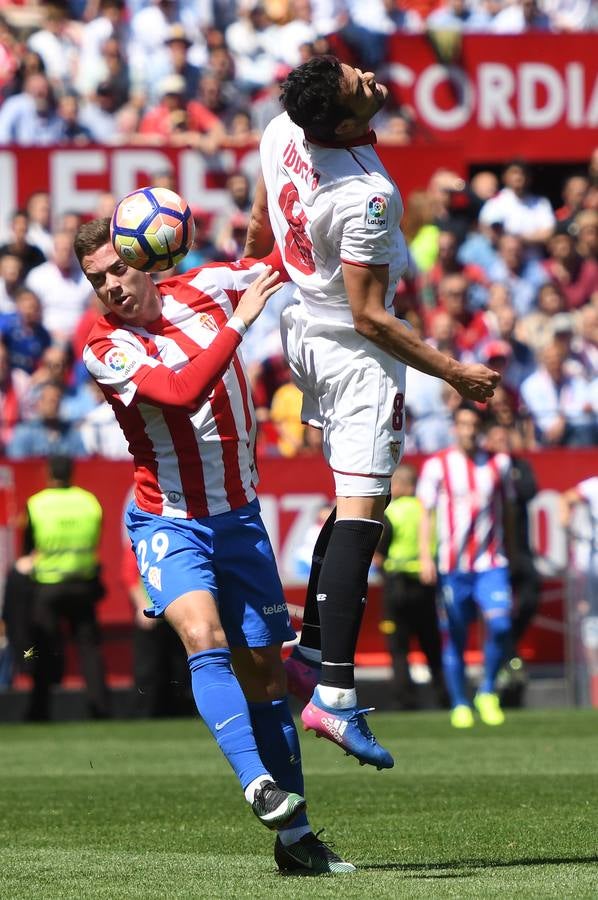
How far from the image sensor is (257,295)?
18.9ft

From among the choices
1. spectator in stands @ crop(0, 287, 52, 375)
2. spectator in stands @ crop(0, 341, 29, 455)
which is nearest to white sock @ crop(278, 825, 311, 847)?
spectator in stands @ crop(0, 341, 29, 455)

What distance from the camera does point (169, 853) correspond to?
6.08m

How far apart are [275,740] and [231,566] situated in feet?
2.03

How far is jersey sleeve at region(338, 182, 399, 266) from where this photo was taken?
18.4ft

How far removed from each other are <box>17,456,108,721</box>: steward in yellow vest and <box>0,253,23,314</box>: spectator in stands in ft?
8.93

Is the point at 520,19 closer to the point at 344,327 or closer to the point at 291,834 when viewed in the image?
the point at 344,327

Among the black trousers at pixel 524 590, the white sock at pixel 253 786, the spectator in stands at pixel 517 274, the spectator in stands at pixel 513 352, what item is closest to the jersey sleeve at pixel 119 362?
the white sock at pixel 253 786

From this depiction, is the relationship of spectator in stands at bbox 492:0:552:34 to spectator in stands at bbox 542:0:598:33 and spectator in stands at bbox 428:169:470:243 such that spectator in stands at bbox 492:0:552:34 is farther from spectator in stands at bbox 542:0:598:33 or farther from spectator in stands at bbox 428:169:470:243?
spectator in stands at bbox 428:169:470:243

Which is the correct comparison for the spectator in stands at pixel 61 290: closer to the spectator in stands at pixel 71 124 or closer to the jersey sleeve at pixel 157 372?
the spectator in stands at pixel 71 124

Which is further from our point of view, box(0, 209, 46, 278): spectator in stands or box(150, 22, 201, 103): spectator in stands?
box(150, 22, 201, 103): spectator in stands

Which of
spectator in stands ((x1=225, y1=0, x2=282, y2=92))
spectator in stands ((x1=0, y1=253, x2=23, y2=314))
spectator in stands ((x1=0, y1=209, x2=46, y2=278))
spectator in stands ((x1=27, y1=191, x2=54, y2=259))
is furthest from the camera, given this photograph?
spectator in stands ((x1=225, y1=0, x2=282, y2=92))

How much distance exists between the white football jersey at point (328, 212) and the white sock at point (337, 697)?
125cm

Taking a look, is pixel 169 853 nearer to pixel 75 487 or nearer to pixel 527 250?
pixel 75 487

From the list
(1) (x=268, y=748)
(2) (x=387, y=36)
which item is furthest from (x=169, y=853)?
(2) (x=387, y=36)
